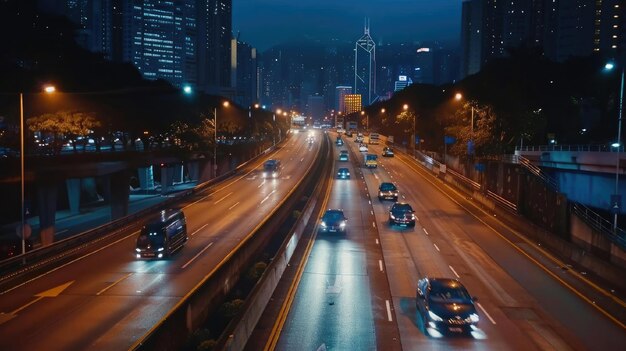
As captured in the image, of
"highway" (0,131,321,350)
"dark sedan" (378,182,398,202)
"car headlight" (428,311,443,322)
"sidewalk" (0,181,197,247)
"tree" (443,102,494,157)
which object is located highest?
"tree" (443,102,494,157)

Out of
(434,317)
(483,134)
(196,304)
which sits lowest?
(196,304)

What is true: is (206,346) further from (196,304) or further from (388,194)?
(388,194)

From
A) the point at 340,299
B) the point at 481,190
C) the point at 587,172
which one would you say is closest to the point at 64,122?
the point at 481,190

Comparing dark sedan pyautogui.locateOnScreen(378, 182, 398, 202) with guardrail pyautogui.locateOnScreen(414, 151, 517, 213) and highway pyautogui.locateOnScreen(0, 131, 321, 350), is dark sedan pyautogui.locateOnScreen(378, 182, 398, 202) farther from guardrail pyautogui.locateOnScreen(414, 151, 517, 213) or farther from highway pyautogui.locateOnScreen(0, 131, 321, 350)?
highway pyautogui.locateOnScreen(0, 131, 321, 350)

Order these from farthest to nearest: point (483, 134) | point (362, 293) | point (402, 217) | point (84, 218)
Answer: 1. point (84, 218)
2. point (483, 134)
3. point (402, 217)
4. point (362, 293)

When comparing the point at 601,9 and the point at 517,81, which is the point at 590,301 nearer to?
the point at 517,81

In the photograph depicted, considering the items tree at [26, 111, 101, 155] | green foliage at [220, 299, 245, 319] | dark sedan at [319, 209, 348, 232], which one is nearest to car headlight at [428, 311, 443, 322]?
green foliage at [220, 299, 245, 319]
